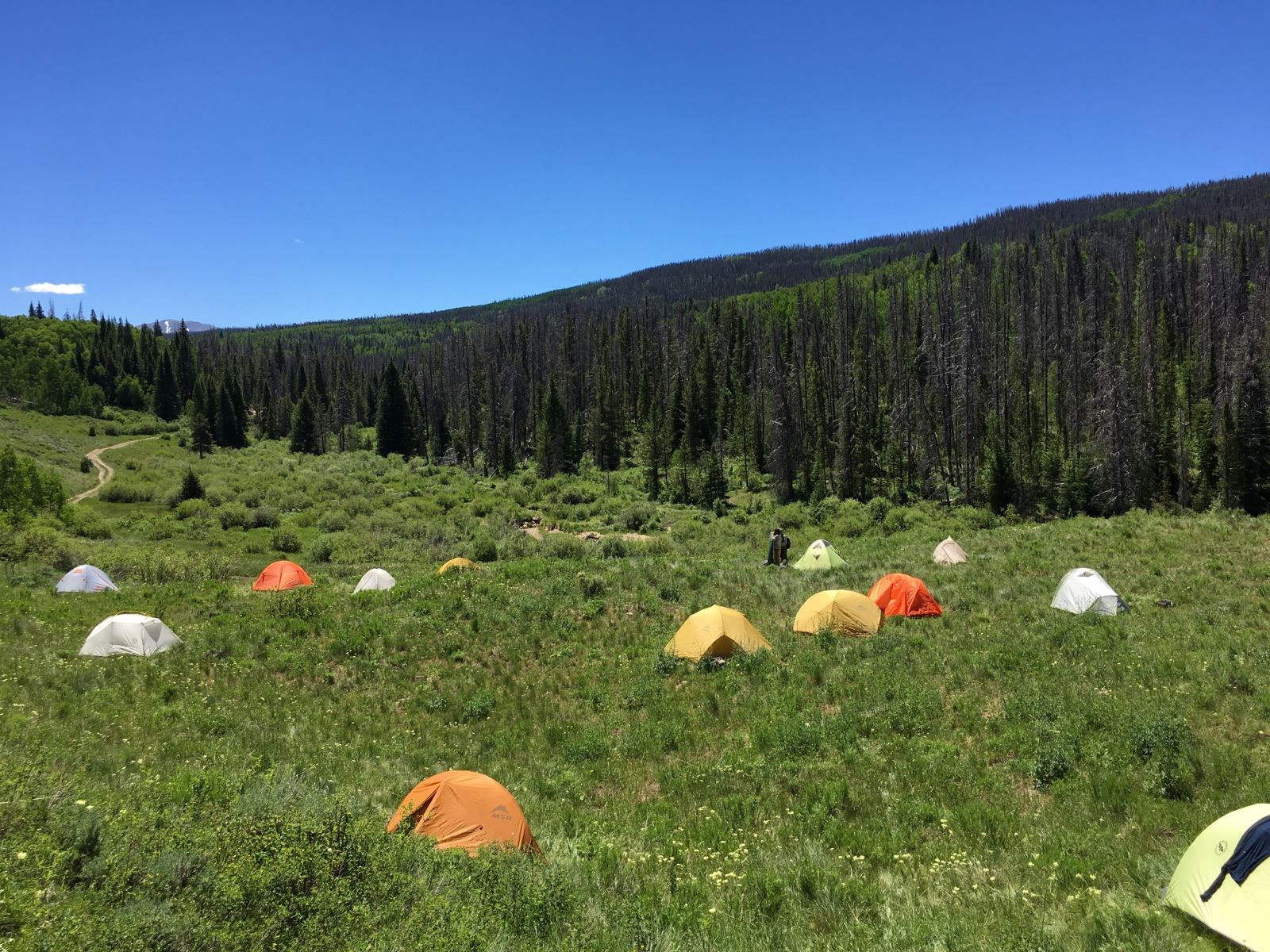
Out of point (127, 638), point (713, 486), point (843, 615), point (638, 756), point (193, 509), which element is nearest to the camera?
point (638, 756)

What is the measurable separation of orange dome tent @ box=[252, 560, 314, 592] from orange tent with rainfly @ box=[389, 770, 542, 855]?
2097cm

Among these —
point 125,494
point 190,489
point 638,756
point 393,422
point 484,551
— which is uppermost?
point 393,422

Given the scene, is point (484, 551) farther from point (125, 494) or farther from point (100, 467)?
point (100, 467)

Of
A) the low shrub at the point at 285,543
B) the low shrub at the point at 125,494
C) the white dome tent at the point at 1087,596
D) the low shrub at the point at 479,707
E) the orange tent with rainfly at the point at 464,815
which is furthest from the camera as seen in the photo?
the low shrub at the point at 125,494

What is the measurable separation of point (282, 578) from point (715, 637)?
64.6 feet

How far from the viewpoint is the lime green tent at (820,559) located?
26.5m

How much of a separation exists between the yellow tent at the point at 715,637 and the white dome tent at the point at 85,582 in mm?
20236

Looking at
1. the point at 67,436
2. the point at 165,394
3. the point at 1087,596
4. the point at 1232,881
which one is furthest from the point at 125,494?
the point at 165,394

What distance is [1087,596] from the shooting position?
56.9 feet

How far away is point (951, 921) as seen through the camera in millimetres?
6441

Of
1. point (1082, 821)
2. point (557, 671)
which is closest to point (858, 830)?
point (1082, 821)

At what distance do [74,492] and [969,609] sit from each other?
66339mm

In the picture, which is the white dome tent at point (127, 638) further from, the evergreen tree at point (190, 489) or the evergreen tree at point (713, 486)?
the evergreen tree at point (713, 486)

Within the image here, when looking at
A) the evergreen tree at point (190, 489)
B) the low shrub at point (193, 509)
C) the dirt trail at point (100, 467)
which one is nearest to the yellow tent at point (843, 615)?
the low shrub at point (193, 509)
